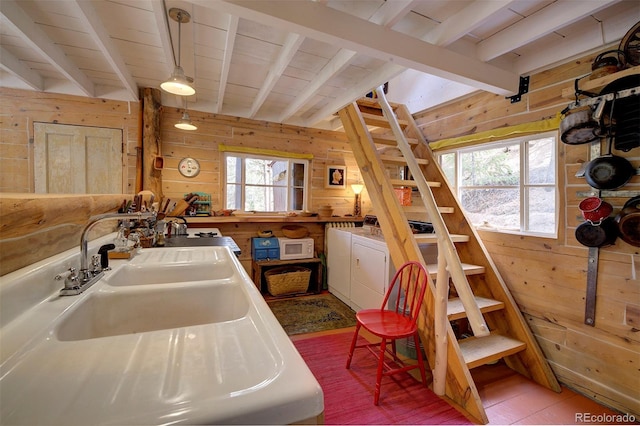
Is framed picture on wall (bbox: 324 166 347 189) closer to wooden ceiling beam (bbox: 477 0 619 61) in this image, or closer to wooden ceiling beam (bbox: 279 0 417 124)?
wooden ceiling beam (bbox: 279 0 417 124)

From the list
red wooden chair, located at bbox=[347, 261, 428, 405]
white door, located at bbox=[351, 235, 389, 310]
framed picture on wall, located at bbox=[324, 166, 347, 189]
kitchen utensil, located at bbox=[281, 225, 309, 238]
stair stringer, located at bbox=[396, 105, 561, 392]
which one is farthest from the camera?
framed picture on wall, located at bbox=[324, 166, 347, 189]

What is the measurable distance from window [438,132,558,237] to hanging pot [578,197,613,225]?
0.94ft

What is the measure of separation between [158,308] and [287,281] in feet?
8.51

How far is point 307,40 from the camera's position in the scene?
2053 mm

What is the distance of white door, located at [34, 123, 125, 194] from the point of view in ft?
9.64

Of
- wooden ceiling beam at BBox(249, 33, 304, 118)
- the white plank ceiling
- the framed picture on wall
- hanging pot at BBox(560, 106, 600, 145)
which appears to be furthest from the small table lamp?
hanging pot at BBox(560, 106, 600, 145)

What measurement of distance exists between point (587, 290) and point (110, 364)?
262cm

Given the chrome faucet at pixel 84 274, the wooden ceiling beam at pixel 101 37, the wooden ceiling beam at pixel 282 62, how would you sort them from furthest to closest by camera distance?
the wooden ceiling beam at pixel 282 62
the wooden ceiling beam at pixel 101 37
the chrome faucet at pixel 84 274

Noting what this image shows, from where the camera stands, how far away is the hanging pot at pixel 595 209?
1.74 m

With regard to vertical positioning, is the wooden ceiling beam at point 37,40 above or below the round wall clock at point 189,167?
above

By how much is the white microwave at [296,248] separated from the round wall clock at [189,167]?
4.57 ft

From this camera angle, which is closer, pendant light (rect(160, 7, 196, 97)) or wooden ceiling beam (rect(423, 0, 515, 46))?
wooden ceiling beam (rect(423, 0, 515, 46))

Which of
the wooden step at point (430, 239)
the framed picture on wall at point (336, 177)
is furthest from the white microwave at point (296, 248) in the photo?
the wooden step at point (430, 239)

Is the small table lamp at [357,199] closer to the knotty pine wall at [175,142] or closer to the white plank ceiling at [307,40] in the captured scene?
the knotty pine wall at [175,142]
